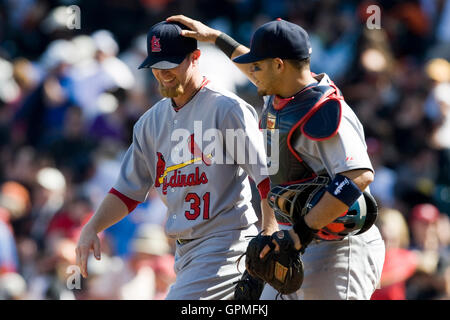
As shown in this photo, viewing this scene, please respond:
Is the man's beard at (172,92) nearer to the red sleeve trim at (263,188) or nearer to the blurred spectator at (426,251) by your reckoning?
the red sleeve trim at (263,188)

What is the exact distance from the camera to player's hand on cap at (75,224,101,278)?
4660mm

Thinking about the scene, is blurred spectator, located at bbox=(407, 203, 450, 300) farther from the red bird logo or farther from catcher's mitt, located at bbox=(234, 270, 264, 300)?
the red bird logo

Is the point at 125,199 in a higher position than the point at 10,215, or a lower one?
higher

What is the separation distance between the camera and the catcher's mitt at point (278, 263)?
4098 millimetres

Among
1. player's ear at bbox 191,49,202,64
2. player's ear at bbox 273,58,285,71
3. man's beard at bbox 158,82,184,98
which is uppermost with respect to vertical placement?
player's ear at bbox 191,49,202,64

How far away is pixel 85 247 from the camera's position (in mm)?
4691

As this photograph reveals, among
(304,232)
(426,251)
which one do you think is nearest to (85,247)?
(304,232)

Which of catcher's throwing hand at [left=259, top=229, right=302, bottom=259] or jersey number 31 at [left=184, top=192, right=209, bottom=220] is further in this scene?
jersey number 31 at [left=184, top=192, right=209, bottom=220]

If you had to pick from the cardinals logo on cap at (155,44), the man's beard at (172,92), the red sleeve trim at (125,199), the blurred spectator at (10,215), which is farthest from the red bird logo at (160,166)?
the blurred spectator at (10,215)

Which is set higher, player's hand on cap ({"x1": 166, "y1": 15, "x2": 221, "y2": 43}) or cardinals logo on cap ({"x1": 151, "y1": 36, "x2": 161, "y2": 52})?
player's hand on cap ({"x1": 166, "y1": 15, "x2": 221, "y2": 43})

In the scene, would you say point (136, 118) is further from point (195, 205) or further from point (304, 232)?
point (304, 232)

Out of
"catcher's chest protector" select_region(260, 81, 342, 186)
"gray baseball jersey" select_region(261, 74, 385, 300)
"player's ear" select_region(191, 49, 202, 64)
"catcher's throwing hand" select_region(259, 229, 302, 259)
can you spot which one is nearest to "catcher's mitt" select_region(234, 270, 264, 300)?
"gray baseball jersey" select_region(261, 74, 385, 300)

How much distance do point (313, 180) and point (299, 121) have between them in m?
0.30

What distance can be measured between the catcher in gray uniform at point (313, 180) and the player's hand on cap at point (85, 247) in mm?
927
